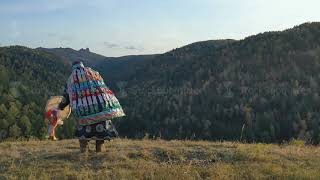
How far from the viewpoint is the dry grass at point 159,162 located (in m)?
9.30

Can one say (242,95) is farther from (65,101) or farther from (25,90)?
(65,101)

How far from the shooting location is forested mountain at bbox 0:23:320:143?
86250 mm

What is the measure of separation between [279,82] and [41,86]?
5714 cm

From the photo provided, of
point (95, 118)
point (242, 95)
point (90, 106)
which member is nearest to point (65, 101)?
point (90, 106)

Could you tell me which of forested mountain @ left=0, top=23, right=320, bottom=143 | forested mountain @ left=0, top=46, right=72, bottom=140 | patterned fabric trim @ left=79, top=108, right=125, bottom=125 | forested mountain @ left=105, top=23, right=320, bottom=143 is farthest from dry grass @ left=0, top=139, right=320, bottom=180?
forested mountain @ left=105, top=23, right=320, bottom=143

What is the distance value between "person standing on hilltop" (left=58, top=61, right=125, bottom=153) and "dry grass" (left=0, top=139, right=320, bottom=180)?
0.42 m

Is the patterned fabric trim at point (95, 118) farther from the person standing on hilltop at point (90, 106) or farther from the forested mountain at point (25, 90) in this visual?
the forested mountain at point (25, 90)

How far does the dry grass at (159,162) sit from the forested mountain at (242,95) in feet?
191

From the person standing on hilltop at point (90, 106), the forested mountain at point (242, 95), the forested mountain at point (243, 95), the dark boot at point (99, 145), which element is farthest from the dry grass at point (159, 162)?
the forested mountain at point (243, 95)

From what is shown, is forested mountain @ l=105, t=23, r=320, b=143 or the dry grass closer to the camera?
the dry grass

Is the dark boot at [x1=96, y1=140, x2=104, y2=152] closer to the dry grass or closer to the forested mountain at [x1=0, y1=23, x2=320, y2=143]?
the dry grass

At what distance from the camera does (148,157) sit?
435 inches

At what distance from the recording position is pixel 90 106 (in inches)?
439

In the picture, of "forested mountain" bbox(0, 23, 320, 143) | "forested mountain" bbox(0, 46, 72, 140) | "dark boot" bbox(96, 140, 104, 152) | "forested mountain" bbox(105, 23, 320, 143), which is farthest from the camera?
"forested mountain" bbox(105, 23, 320, 143)
